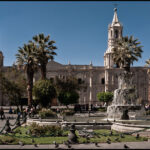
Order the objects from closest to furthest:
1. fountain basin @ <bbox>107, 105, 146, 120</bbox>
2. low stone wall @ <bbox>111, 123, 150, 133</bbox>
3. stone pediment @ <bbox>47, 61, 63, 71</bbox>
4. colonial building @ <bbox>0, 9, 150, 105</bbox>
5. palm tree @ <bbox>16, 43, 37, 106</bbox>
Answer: low stone wall @ <bbox>111, 123, 150, 133</bbox>
fountain basin @ <bbox>107, 105, 146, 120</bbox>
palm tree @ <bbox>16, 43, 37, 106</bbox>
colonial building @ <bbox>0, 9, 150, 105</bbox>
stone pediment @ <bbox>47, 61, 63, 71</bbox>

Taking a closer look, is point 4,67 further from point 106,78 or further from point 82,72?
point 106,78

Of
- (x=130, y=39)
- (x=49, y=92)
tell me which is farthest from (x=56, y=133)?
(x=130, y=39)

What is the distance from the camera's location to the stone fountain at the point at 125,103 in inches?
655

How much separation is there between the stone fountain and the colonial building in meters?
30.8

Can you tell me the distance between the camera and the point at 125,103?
1772 centimetres

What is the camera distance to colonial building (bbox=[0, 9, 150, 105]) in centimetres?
4994

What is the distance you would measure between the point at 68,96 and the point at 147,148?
26502 mm

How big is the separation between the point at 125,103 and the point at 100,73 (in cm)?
3375

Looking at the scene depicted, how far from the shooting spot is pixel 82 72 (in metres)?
51.6

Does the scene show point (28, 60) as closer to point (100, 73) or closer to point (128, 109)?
point (128, 109)

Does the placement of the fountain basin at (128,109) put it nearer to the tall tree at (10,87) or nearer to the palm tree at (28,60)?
the palm tree at (28,60)

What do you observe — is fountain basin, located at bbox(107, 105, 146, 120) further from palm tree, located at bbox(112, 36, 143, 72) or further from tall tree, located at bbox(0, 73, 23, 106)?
tall tree, located at bbox(0, 73, 23, 106)

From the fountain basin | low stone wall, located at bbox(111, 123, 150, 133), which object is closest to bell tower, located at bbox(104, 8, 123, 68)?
the fountain basin

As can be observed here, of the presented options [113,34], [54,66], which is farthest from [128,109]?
[113,34]
